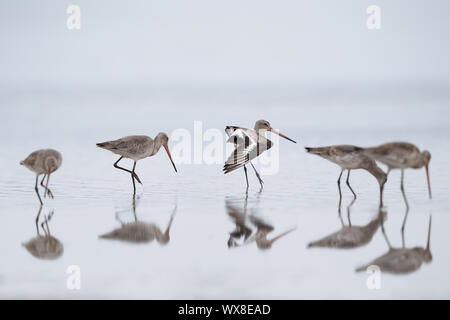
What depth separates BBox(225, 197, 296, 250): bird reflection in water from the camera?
20.4ft

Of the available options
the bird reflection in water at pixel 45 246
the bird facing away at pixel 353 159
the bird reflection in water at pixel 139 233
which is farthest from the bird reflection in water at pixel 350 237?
the bird reflection in water at pixel 45 246

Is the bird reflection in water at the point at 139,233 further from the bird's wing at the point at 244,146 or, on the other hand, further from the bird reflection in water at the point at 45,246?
the bird's wing at the point at 244,146

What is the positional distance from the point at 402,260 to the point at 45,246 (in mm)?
2774

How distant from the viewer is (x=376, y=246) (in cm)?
594

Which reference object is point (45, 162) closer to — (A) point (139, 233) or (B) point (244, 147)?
(A) point (139, 233)

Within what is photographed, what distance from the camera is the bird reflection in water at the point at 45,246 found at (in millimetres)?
5775

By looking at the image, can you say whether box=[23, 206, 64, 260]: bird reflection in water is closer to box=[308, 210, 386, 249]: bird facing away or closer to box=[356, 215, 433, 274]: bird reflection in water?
box=[308, 210, 386, 249]: bird facing away

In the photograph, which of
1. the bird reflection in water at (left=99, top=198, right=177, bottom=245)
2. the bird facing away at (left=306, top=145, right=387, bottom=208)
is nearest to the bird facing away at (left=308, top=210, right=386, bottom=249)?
the bird reflection in water at (left=99, top=198, right=177, bottom=245)

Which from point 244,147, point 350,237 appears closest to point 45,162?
point 244,147

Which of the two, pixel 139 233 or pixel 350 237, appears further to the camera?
pixel 139 233

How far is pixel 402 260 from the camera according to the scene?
549cm

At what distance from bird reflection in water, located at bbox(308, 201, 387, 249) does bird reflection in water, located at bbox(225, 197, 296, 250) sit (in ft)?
1.29

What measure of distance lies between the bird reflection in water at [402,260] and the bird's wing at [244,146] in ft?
11.1

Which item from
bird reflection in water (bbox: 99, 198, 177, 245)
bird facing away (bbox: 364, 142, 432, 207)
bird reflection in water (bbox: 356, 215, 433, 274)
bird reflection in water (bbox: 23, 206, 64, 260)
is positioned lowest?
bird reflection in water (bbox: 356, 215, 433, 274)
